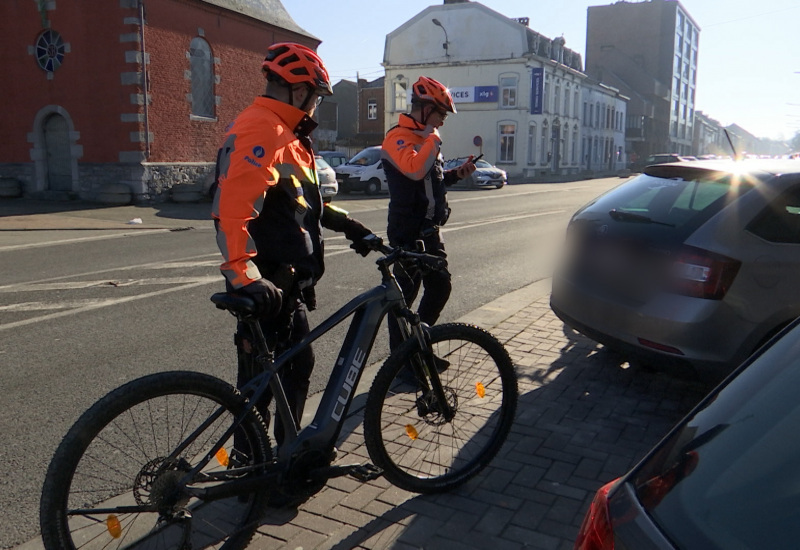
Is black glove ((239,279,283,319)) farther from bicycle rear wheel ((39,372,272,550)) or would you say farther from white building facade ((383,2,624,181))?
white building facade ((383,2,624,181))

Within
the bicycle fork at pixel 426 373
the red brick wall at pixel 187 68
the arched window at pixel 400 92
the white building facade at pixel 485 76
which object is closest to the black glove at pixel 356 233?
the bicycle fork at pixel 426 373

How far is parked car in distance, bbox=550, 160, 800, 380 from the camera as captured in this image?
4.22 meters

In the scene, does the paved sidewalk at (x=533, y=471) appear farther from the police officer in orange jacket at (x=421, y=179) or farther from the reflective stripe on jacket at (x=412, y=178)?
the reflective stripe on jacket at (x=412, y=178)

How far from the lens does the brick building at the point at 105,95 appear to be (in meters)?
21.2

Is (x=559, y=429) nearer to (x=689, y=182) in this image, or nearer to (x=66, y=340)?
(x=689, y=182)

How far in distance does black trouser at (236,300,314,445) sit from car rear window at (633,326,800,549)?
1864 millimetres

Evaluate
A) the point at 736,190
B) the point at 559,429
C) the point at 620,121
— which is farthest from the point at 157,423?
the point at 620,121

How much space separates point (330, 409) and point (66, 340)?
4.04m

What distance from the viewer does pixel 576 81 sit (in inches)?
2303

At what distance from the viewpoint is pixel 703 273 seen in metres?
4.25

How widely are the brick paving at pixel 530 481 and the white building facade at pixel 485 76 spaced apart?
43.5 m

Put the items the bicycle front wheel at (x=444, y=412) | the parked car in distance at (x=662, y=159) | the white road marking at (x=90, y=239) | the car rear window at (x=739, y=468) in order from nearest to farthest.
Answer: the car rear window at (x=739, y=468) < the bicycle front wheel at (x=444, y=412) < the white road marking at (x=90, y=239) < the parked car in distance at (x=662, y=159)

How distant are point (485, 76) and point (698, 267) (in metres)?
47.0

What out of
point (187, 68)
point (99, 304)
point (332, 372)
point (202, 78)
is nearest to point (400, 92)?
point (202, 78)
